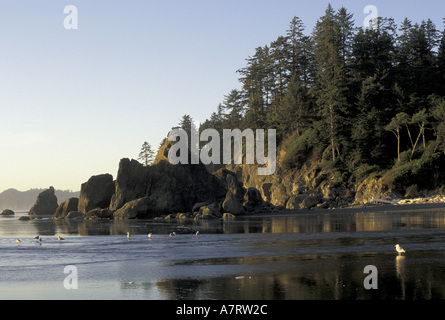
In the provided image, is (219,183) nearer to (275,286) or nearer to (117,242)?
(117,242)

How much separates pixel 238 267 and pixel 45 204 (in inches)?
3871

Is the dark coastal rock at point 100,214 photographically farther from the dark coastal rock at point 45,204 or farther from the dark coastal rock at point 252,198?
the dark coastal rock at point 45,204

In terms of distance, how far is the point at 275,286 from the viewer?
606 inches

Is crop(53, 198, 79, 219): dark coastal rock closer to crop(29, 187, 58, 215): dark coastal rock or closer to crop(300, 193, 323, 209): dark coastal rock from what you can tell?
crop(29, 187, 58, 215): dark coastal rock

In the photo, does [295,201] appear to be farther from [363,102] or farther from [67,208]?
[67,208]

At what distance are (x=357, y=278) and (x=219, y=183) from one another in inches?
2297

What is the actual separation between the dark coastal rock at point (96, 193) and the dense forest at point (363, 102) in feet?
96.1

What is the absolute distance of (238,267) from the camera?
1969 centimetres

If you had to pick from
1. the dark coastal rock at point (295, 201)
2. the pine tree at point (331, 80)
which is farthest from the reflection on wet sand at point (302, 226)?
the pine tree at point (331, 80)

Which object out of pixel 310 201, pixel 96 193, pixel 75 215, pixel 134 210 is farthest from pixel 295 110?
pixel 75 215

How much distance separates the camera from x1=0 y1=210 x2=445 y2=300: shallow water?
583 inches

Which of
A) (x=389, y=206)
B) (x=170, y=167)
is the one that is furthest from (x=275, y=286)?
(x=170, y=167)

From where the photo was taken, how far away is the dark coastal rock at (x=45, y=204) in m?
108

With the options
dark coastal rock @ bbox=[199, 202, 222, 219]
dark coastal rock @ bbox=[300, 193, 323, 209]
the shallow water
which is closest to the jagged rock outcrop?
dark coastal rock @ bbox=[199, 202, 222, 219]
